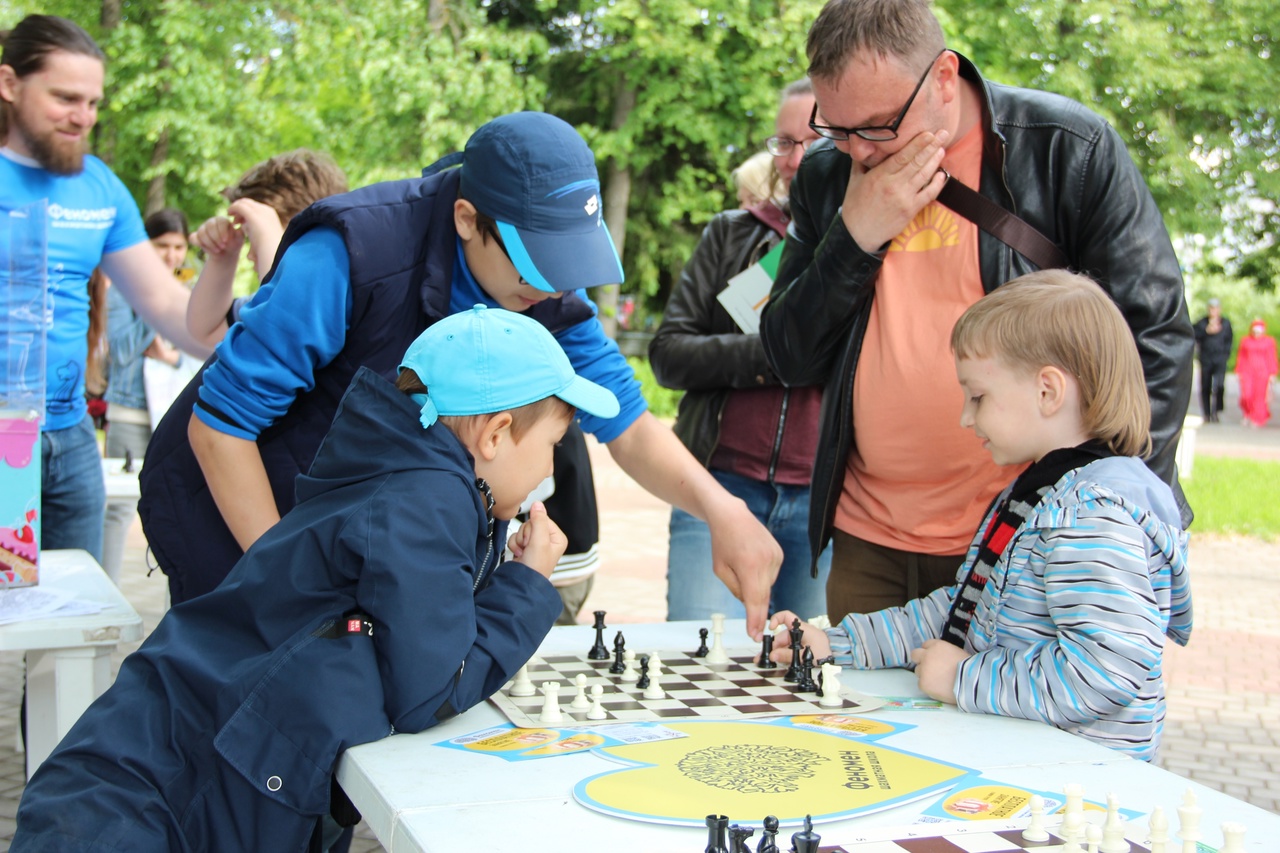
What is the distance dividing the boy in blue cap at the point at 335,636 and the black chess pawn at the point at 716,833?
0.65 meters

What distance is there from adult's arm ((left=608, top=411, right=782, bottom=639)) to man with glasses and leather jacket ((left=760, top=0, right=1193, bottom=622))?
0.27m

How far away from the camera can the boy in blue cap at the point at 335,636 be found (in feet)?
5.87

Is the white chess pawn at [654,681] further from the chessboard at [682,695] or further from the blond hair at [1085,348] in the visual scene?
the blond hair at [1085,348]

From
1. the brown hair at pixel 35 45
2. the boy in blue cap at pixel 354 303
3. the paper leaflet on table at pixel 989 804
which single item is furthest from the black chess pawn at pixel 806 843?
the brown hair at pixel 35 45

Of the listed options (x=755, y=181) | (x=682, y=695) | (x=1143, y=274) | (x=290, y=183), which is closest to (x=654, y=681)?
(x=682, y=695)

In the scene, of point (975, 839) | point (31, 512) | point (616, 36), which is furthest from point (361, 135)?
point (975, 839)

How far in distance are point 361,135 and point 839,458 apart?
59.7 ft

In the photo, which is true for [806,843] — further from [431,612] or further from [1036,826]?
[431,612]

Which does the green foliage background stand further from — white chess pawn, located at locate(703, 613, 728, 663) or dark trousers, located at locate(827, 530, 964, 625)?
white chess pawn, located at locate(703, 613, 728, 663)

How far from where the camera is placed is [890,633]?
7.95 ft

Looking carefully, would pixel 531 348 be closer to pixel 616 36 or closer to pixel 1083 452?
pixel 1083 452

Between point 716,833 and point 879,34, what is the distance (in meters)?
1.69

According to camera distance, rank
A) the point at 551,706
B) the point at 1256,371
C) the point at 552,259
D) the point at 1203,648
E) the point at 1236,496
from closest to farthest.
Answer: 1. the point at 551,706
2. the point at 552,259
3. the point at 1203,648
4. the point at 1236,496
5. the point at 1256,371

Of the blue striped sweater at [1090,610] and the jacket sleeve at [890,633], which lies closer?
the blue striped sweater at [1090,610]
